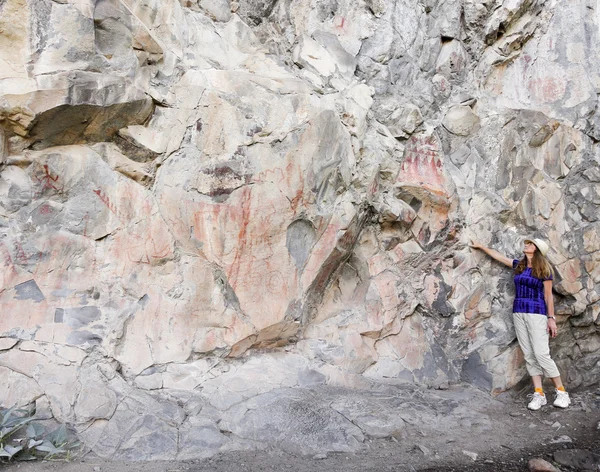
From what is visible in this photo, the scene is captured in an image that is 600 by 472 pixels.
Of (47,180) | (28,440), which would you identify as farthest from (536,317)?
(47,180)

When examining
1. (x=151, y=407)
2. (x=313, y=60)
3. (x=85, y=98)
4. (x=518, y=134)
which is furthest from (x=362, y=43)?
(x=151, y=407)

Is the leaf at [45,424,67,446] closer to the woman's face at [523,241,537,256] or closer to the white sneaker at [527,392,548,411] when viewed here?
the white sneaker at [527,392,548,411]

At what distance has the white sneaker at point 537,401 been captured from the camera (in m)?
4.24

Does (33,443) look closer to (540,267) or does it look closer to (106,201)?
(106,201)

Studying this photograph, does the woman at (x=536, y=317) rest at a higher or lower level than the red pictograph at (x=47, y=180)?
lower

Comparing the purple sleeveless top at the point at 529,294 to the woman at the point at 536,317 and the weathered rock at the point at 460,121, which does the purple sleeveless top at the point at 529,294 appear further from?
the weathered rock at the point at 460,121

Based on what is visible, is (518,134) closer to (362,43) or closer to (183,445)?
(362,43)

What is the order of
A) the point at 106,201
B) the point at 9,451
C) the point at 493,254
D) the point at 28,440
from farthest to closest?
the point at 493,254
the point at 106,201
the point at 28,440
the point at 9,451

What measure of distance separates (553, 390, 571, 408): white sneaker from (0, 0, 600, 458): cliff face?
1.38ft

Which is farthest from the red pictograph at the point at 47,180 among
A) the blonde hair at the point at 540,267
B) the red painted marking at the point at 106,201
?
the blonde hair at the point at 540,267

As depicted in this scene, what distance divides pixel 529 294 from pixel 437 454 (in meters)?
1.73

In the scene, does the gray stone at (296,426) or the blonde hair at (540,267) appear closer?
the gray stone at (296,426)

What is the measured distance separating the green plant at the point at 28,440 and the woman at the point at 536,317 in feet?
11.6

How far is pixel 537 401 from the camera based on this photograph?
4.27m
